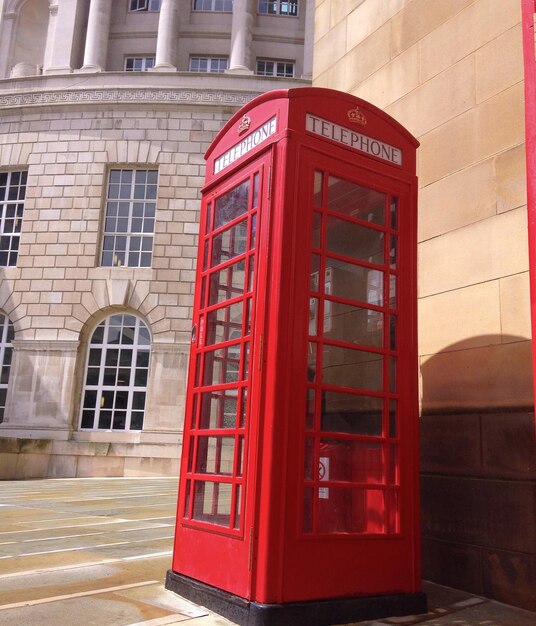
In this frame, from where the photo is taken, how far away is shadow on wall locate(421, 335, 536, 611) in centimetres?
368

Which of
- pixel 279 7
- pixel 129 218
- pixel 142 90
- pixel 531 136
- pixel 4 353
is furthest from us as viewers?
pixel 279 7

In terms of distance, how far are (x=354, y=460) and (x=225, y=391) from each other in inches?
31.5

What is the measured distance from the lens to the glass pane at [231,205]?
147 inches

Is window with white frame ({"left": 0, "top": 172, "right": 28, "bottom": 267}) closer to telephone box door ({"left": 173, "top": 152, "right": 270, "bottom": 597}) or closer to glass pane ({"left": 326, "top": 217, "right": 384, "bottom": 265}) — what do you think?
telephone box door ({"left": 173, "top": 152, "right": 270, "bottom": 597})

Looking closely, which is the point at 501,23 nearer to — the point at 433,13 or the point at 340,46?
the point at 433,13

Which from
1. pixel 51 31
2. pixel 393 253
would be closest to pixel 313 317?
pixel 393 253

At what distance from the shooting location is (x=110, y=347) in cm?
1917

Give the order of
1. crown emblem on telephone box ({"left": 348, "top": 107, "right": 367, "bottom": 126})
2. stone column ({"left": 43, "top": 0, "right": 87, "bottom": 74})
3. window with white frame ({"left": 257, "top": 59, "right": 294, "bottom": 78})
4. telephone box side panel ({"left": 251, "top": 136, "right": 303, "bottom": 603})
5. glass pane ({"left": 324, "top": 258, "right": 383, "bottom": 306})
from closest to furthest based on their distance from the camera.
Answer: telephone box side panel ({"left": 251, "top": 136, "right": 303, "bottom": 603}) < glass pane ({"left": 324, "top": 258, "right": 383, "bottom": 306}) < crown emblem on telephone box ({"left": 348, "top": 107, "right": 367, "bottom": 126}) < stone column ({"left": 43, "top": 0, "right": 87, "bottom": 74}) < window with white frame ({"left": 257, "top": 59, "right": 294, "bottom": 78})

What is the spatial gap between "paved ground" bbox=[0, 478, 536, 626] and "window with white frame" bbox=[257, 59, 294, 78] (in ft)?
69.1

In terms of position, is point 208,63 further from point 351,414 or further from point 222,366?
point 351,414

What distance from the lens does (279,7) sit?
83.1ft

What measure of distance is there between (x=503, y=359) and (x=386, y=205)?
1205 millimetres

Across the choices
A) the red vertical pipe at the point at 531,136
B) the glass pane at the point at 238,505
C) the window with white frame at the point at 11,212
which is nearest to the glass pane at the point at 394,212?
the red vertical pipe at the point at 531,136

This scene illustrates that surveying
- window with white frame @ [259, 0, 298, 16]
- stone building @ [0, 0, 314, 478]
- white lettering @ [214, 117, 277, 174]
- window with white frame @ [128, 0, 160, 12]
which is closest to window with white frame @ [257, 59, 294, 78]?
window with white frame @ [259, 0, 298, 16]
